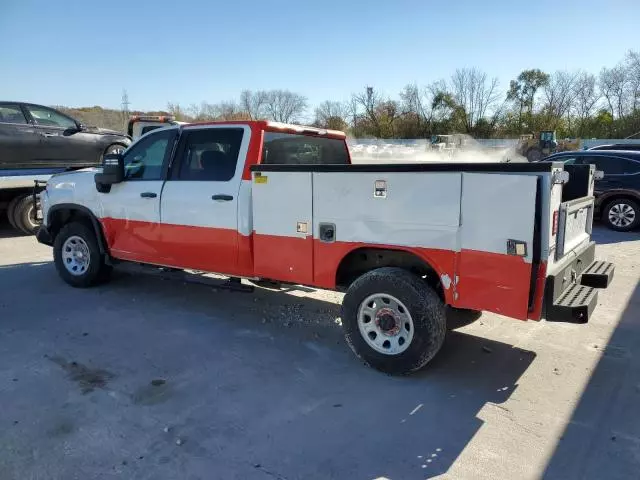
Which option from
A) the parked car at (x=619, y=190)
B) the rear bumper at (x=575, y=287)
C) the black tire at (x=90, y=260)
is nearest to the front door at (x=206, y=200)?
the black tire at (x=90, y=260)

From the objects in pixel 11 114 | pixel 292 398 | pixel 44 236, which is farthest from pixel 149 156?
pixel 11 114

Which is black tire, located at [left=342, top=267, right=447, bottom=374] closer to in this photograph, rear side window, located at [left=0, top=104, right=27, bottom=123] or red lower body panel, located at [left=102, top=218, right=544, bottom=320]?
red lower body panel, located at [left=102, top=218, right=544, bottom=320]

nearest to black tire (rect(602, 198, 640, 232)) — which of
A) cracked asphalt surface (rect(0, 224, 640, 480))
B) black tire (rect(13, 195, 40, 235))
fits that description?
cracked asphalt surface (rect(0, 224, 640, 480))

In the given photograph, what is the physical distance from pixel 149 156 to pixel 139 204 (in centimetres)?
56

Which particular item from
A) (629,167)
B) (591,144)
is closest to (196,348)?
(629,167)

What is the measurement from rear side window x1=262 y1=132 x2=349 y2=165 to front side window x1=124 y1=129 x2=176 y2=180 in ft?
4.04

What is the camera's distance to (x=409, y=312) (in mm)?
3924

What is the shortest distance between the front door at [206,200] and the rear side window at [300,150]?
0.28m

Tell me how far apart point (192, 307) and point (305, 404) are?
268cm

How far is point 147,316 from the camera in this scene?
566 centimetres

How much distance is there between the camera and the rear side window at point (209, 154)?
5121 millimetres

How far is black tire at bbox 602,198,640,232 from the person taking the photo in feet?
36.8

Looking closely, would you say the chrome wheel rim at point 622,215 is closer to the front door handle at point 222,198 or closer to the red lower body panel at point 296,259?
the red lower body panel at point 296,259

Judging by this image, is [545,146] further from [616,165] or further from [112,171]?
[112,171]
